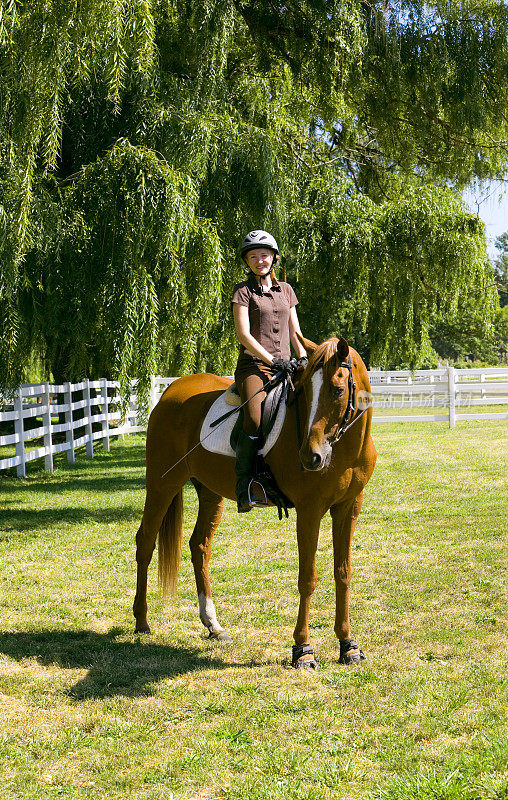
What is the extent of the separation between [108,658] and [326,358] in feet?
8.16

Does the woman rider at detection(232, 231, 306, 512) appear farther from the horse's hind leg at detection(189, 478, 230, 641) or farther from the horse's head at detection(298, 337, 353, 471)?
the horse's hind leg at detection(189, 478, 230, 641)

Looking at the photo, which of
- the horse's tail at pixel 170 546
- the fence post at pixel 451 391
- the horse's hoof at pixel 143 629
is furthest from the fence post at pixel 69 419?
the horse's hoof at pixel 143 629

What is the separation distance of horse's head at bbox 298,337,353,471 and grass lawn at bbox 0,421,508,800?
1371mm

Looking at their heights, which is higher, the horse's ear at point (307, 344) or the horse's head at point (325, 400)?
the horse's ear at point (307, 344)

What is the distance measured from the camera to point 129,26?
6.91 meters

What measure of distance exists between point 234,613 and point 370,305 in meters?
9.92

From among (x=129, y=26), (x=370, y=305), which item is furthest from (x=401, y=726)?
(x=370, y=305)

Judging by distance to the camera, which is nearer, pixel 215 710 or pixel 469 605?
pixel 215 710

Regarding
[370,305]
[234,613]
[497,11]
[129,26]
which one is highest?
[497,11]

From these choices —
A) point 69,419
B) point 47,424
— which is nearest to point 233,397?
point 47,424

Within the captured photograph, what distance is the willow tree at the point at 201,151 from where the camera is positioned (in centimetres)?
750

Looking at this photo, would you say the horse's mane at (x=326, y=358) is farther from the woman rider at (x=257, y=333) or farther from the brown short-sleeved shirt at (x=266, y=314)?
the brown short-sleeved shirt at (x=266, y=314)

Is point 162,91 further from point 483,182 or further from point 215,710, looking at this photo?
point 215,710

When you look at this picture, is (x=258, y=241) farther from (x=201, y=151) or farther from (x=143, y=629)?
(x=201, y=151)
